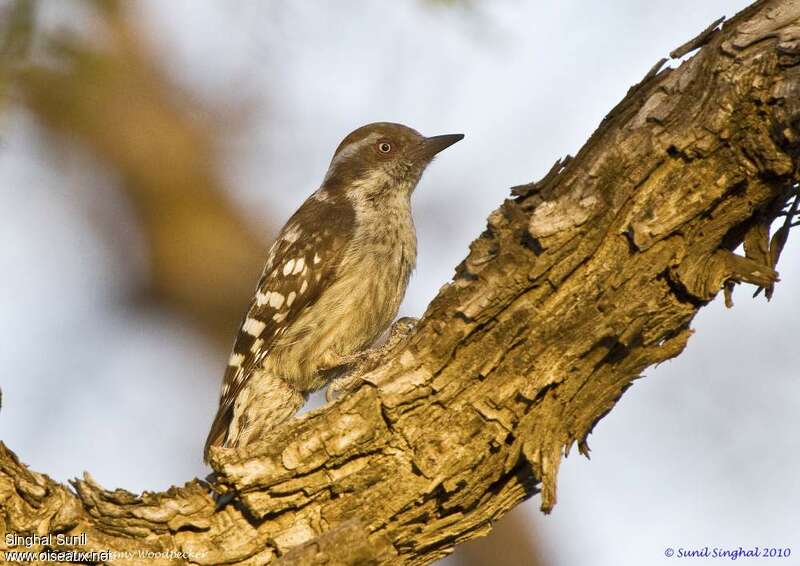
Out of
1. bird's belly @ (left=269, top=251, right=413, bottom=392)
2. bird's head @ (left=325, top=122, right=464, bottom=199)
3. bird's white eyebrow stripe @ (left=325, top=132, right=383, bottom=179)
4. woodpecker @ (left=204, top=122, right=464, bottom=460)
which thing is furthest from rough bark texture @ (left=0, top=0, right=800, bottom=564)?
bird's white eyebrow stripe @ (left=325, top=132, right=383, bottom=179)

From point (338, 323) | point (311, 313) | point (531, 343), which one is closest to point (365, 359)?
point (338, 323)

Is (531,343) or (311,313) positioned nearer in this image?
(531,343)

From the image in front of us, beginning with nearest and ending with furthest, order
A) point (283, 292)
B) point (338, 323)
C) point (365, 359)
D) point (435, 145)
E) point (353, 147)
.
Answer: point (365, 359), point (338, 323), point (283, 292), point (435, 145), point (353, 147)

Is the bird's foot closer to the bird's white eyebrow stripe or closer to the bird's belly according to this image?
the bird's belly

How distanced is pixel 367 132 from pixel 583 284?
13.7ft

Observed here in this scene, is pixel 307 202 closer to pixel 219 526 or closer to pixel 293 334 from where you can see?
pixel 293 334

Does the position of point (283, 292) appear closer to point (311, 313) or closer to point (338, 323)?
point (311, 313)

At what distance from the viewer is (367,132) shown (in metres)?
7.72

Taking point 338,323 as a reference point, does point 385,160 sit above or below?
above

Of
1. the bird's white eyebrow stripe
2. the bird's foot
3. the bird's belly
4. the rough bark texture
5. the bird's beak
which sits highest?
the bird's white eyebrow stripe

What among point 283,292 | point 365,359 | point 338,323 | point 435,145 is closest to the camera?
point 365,359

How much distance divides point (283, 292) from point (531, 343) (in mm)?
2932

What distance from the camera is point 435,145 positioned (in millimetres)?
7371

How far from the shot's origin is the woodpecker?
6.32 metres
